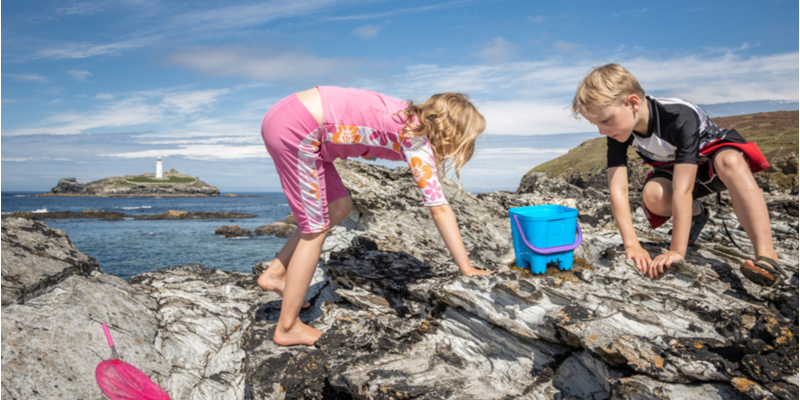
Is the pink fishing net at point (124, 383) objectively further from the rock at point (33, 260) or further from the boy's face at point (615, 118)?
the boy's face at point (615, 118)

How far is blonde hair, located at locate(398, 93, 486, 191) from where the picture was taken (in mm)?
3344

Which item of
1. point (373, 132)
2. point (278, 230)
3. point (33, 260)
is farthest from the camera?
point (278, 230)

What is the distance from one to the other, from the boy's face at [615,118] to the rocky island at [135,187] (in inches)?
5337

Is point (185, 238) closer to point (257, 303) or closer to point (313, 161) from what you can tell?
point (257, 303)

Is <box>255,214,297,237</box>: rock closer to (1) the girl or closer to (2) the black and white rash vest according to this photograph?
(1) the girl

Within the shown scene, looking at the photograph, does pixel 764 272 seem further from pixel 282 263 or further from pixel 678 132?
pixel 282 263

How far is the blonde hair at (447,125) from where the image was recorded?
334cm

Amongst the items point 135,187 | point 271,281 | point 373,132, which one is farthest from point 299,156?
point 135,187

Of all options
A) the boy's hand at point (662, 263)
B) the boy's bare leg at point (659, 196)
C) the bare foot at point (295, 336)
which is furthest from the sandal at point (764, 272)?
the bare foot at point (295, 336)

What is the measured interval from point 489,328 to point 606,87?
2198 millimetres

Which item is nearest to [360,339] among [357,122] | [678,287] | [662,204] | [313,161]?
[313,161]

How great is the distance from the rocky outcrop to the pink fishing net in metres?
0.23

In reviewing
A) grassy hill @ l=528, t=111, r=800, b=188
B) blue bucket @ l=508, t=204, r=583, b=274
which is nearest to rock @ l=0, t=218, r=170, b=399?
blue bucket @ l=508, t=204, r=583, b=274

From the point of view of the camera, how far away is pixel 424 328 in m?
3.71
